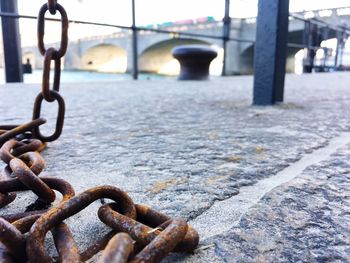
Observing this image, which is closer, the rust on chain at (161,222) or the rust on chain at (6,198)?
the rust on chain at (161,222)

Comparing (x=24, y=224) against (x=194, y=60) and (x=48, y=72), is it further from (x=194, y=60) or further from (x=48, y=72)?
(x=194, y=60)

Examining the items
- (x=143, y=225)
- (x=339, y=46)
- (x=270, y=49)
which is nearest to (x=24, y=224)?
(x=143, y=225)

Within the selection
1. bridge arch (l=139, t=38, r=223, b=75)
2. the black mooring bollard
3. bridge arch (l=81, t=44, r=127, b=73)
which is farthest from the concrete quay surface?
bridge arch (l=81, t=44, r=127, b=73)

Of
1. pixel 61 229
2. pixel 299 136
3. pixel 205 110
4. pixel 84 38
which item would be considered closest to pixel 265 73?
pixel 205 110

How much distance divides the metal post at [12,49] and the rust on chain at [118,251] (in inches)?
171

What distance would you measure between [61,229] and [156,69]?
23470 millimetres

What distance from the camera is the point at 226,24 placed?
5.68 meters

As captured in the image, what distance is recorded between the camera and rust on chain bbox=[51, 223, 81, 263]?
1.27ft

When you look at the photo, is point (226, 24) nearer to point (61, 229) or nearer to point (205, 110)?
point (205, 110)

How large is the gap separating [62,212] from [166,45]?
70.2 ft

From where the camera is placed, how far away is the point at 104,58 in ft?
89.8

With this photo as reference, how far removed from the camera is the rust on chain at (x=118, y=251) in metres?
0.32

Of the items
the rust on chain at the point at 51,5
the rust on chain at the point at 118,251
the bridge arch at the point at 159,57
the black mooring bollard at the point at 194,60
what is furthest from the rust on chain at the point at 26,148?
the bridge arch at the point at 159,57

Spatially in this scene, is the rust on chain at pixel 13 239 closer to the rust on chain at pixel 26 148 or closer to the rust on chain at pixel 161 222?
the rust on chain at pixel 161 222
